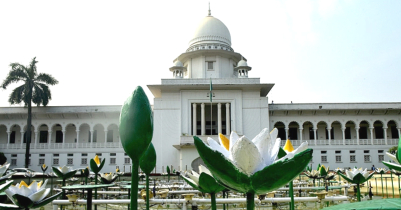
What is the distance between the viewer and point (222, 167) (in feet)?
4.19

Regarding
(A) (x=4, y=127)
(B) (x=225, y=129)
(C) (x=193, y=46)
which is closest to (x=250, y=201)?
(B) (x=225, y=129)

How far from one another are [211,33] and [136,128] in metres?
30.8

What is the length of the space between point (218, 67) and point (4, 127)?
2098 cm

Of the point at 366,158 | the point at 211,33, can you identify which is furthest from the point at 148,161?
the point at 366,158

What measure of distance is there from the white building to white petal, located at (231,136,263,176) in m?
26.2

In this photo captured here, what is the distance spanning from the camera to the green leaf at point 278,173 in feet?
3.93

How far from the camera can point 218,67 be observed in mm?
30391

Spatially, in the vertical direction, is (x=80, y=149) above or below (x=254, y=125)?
below

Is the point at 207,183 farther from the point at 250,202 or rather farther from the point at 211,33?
the point at 211,33

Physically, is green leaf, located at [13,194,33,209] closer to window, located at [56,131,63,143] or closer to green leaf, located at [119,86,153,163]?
green leaf, located at [119,86,153,163]

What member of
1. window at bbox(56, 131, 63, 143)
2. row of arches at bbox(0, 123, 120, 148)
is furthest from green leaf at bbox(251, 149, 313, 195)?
window at bbox(56, 131, 63, 143)

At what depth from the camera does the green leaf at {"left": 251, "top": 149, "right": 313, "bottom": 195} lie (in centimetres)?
120

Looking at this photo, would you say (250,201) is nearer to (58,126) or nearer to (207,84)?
(207,84)

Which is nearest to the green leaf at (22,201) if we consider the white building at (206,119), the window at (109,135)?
the white building at (206,119)
